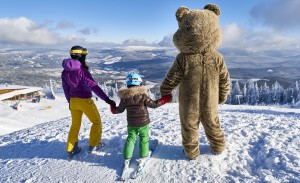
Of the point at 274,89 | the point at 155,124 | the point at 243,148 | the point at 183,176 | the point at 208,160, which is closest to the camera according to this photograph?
the point at 183,176

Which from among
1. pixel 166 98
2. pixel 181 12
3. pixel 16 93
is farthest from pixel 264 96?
pixel 181 12

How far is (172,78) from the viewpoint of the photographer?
4324mm

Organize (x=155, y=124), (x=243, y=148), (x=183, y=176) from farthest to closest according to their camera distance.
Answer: (x=155, y=124)
(x=243, y=148)
(x=183, y=176)

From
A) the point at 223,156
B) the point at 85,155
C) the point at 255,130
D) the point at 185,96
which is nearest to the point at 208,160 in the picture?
the point at 223,156

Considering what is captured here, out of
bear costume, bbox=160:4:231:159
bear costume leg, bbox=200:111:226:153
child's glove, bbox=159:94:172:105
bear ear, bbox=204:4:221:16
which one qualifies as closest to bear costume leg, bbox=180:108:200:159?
bear costume, bbox=160:4:231:159

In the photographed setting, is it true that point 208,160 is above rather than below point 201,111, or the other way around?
below

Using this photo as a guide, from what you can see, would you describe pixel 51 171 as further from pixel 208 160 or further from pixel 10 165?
pixel 208 160

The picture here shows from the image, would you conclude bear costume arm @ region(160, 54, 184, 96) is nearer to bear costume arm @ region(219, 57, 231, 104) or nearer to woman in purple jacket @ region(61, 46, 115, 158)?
bear costume arm @ region(219, 57, 231, 104)

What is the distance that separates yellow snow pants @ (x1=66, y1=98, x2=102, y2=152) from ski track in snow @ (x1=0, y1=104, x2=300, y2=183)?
0.32 m

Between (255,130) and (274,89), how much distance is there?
65.1m

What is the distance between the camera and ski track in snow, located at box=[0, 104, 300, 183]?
4.12 m

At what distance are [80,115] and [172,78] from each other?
213 centimetres

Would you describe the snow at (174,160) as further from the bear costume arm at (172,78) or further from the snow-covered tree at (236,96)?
the snow-covered tree at (236,96)

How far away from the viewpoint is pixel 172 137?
583 centimetres
